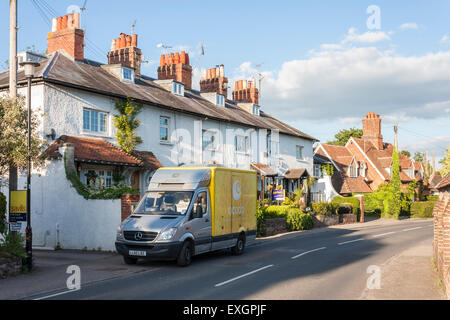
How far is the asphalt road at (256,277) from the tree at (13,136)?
4778mm

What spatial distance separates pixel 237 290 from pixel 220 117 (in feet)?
67.9

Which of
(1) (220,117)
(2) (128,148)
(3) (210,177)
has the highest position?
(1) (220,117)

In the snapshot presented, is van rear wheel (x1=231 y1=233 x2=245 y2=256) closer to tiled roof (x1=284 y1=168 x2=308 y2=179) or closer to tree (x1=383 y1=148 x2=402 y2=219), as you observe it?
tiled roof (x1=284 y1=168 x2=308 y2=179)

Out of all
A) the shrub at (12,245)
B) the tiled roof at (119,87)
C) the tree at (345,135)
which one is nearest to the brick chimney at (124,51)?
the tiled roof at (119,87)

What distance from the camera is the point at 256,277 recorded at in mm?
12141

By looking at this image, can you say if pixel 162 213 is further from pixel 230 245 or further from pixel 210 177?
pixel 230 245

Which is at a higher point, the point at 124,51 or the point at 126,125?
the point at 124,51

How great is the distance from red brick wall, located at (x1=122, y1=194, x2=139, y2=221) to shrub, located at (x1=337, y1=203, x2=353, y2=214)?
2254 centimetres

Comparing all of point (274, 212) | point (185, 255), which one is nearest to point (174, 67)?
point (274, 212)

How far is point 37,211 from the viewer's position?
19922 mm

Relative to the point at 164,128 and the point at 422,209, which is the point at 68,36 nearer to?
the point at 164,128

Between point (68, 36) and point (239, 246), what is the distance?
15052 millimetres
